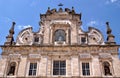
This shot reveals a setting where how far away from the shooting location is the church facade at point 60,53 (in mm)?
20656

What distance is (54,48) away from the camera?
22.0 m

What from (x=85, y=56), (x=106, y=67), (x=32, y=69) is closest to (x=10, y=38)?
(x=32, y=69)

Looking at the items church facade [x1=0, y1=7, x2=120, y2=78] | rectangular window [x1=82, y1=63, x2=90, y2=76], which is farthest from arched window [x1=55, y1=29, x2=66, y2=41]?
rectangular window [x1=82, y1=63, x2=90, y2=76]

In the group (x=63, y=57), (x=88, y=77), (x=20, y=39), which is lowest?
(x=88, y=77)

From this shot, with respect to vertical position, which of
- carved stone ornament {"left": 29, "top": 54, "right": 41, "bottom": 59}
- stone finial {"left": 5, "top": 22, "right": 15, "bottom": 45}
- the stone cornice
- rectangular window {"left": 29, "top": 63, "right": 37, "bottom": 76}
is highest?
stone finial {"left": 5, "top": 22, "right": 15, "bottom": 45}

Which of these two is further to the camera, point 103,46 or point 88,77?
point 103,46

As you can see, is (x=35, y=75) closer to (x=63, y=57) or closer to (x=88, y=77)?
(x=63, y=57)

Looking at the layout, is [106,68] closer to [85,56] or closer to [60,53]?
[85,56]

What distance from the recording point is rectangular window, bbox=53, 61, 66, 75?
2078cm

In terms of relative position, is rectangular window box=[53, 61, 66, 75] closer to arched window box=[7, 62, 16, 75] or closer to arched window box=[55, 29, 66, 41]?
arched window box=[55, 29, 66, 41]

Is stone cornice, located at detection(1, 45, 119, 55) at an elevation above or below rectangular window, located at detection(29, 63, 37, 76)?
above

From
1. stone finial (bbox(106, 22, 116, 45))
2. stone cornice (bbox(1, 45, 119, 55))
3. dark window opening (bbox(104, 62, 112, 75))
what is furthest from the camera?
stone finial (bbox(106, 22, 116, 45))

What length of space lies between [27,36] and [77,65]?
592 centimetres

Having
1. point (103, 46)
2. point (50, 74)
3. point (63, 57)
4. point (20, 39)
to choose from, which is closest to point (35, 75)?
point (50, 74)
